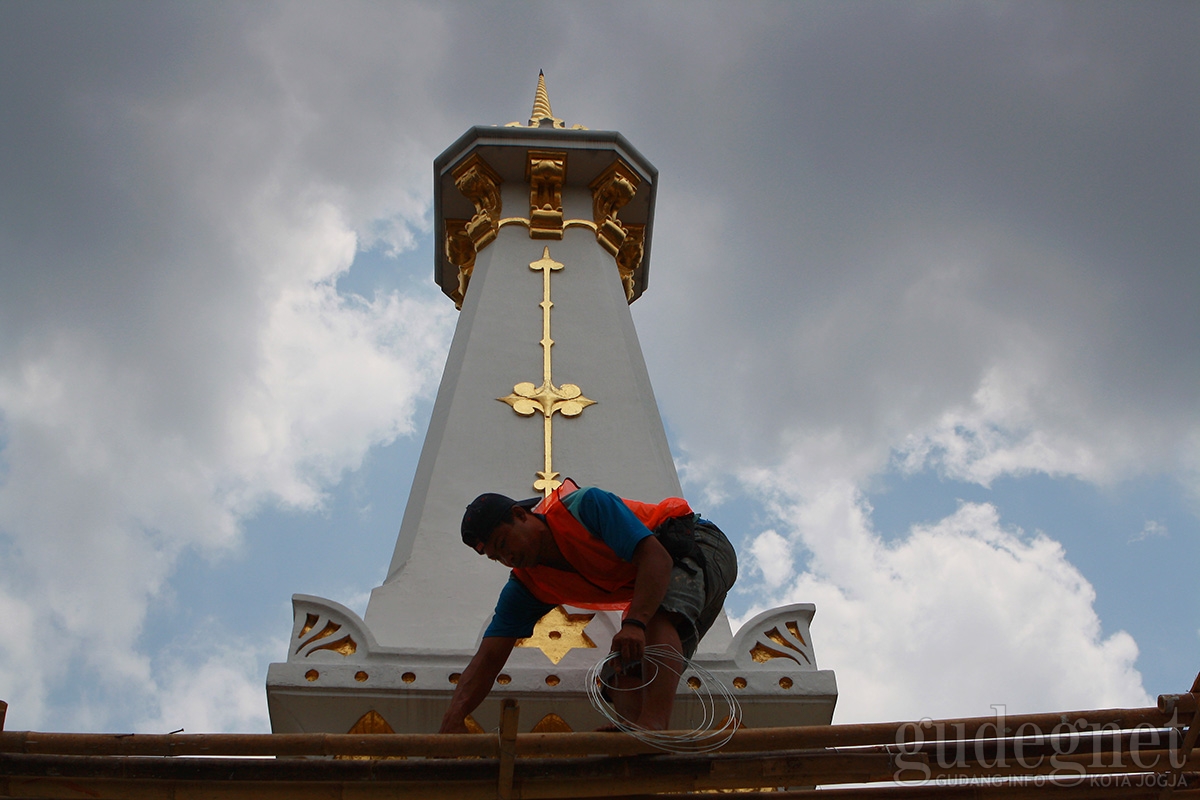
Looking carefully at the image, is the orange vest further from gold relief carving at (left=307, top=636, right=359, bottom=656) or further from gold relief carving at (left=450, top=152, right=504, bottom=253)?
gold relief carving at (left=450, top=152, right=504, bottom=253)

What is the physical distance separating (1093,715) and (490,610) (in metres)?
3.08

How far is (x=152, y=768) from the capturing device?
Result: 396cm

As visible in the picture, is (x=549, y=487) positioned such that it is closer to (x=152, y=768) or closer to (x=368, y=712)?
(x=368, y=712)

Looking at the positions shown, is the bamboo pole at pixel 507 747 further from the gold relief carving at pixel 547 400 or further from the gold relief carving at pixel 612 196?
the gold relief carving at pixel 612 196

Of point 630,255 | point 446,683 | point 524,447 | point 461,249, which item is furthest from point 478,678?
point 630,255

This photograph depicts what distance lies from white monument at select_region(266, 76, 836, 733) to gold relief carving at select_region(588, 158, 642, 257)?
13mm

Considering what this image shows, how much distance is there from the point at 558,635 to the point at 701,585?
1.02m

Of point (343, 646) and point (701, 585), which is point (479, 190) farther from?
point (701, 585)

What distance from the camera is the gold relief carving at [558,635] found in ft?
18.8

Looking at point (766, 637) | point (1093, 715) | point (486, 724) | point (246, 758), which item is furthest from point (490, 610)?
point (1093, 715)

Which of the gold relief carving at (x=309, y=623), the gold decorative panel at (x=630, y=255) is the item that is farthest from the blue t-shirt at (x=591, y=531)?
the gold decorative panel at (x=630, y=255)

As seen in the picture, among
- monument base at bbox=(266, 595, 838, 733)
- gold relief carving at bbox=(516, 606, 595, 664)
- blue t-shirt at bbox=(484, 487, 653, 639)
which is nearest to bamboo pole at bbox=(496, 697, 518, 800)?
blue t-shirt at bbox=(484, 487, 653, 639)

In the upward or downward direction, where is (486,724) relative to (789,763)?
upward

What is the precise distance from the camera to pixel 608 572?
5.01 metres
